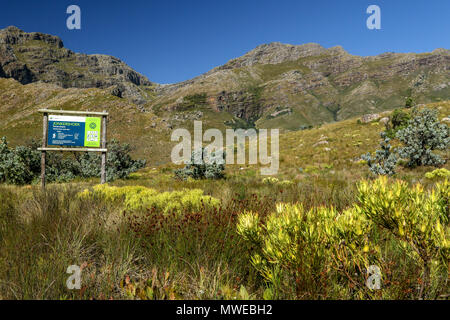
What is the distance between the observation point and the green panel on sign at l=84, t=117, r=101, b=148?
396 inches

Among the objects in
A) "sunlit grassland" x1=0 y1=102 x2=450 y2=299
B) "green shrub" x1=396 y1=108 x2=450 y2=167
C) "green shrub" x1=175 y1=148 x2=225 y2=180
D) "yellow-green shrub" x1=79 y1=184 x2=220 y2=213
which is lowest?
"sunlit grassland" x1=0 y1=102 x2=450 y2=299

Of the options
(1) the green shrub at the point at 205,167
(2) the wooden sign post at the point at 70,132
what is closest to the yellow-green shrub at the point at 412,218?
(2) the wooden sign post at the point at 70,132

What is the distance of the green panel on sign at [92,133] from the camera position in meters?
10.1

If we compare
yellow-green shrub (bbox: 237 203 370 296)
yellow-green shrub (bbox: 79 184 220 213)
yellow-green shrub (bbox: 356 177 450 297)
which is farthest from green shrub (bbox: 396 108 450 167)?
yellow-green shrub (bbox: 237 203 370 296)

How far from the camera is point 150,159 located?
37406 mm

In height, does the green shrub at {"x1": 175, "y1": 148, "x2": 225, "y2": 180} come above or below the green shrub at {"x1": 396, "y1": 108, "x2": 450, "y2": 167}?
below

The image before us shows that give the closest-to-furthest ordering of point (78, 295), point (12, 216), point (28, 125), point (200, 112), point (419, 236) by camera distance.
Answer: point (419, 236) < point (78, 295) < point (12, 216) < point (28, 125) < point (200, 112)

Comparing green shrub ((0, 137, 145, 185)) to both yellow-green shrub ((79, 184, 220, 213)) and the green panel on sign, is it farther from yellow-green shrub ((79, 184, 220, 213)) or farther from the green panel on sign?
yellow-green shrub ((79, 184, 220, 213))

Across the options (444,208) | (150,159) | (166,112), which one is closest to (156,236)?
(444,208)

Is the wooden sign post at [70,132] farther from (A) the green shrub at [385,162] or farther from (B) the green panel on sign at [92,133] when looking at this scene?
(A) the green shrub at [385,162]

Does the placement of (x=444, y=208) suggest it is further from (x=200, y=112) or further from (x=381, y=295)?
(x=200, y=112)

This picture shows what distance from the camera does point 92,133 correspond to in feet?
33.1

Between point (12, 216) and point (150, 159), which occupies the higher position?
point (150, 159)
